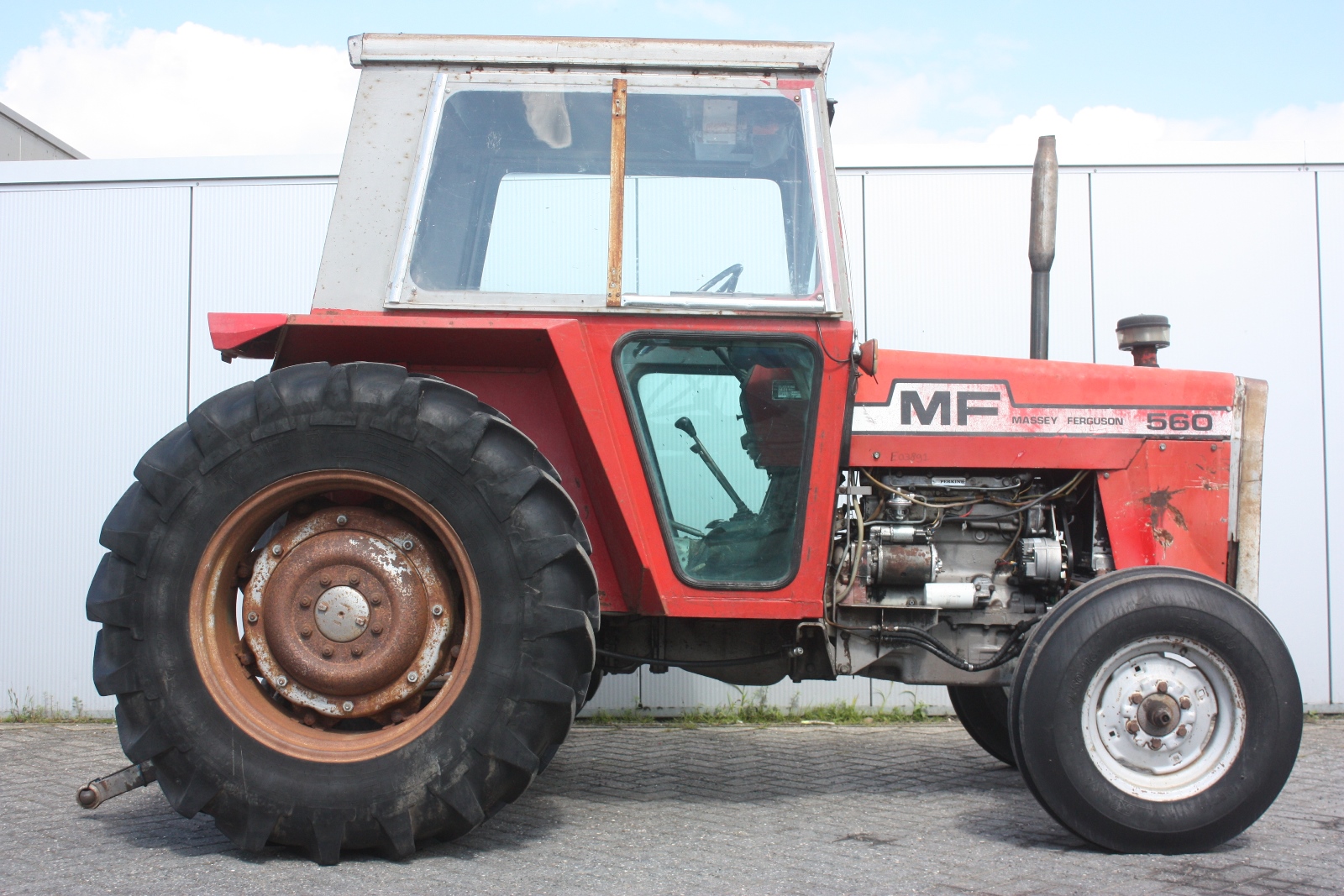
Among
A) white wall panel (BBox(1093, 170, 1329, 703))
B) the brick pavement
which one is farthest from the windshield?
white wall panel (BBox(1093, 170, 1329, 703))

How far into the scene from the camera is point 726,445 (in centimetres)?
286

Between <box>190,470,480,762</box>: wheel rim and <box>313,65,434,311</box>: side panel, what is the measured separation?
57cm

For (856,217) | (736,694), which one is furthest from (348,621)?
(856,217)

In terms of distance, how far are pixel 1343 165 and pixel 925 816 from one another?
14.4 feet

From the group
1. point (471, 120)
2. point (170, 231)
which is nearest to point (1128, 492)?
point (471, 120)

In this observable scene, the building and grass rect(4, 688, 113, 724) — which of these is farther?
the building

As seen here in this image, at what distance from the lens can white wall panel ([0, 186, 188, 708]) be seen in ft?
16.6

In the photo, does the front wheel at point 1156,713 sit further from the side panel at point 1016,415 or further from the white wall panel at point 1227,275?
the white wall panel at point 1227,275

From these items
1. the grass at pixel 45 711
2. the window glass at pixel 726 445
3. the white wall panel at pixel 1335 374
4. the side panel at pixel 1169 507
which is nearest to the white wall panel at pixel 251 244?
the grass at pixel 45 711

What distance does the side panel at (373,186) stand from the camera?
274 cm

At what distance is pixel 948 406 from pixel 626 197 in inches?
46.5

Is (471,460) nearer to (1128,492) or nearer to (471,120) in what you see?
(471,120)

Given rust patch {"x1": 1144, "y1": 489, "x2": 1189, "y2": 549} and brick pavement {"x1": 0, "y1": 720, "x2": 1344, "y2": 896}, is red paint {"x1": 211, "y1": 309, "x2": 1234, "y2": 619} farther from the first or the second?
brick pavement {"x1": 0, "y1": 720, "x2": 1344, "y2": 896}

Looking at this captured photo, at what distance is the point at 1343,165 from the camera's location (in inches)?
203
